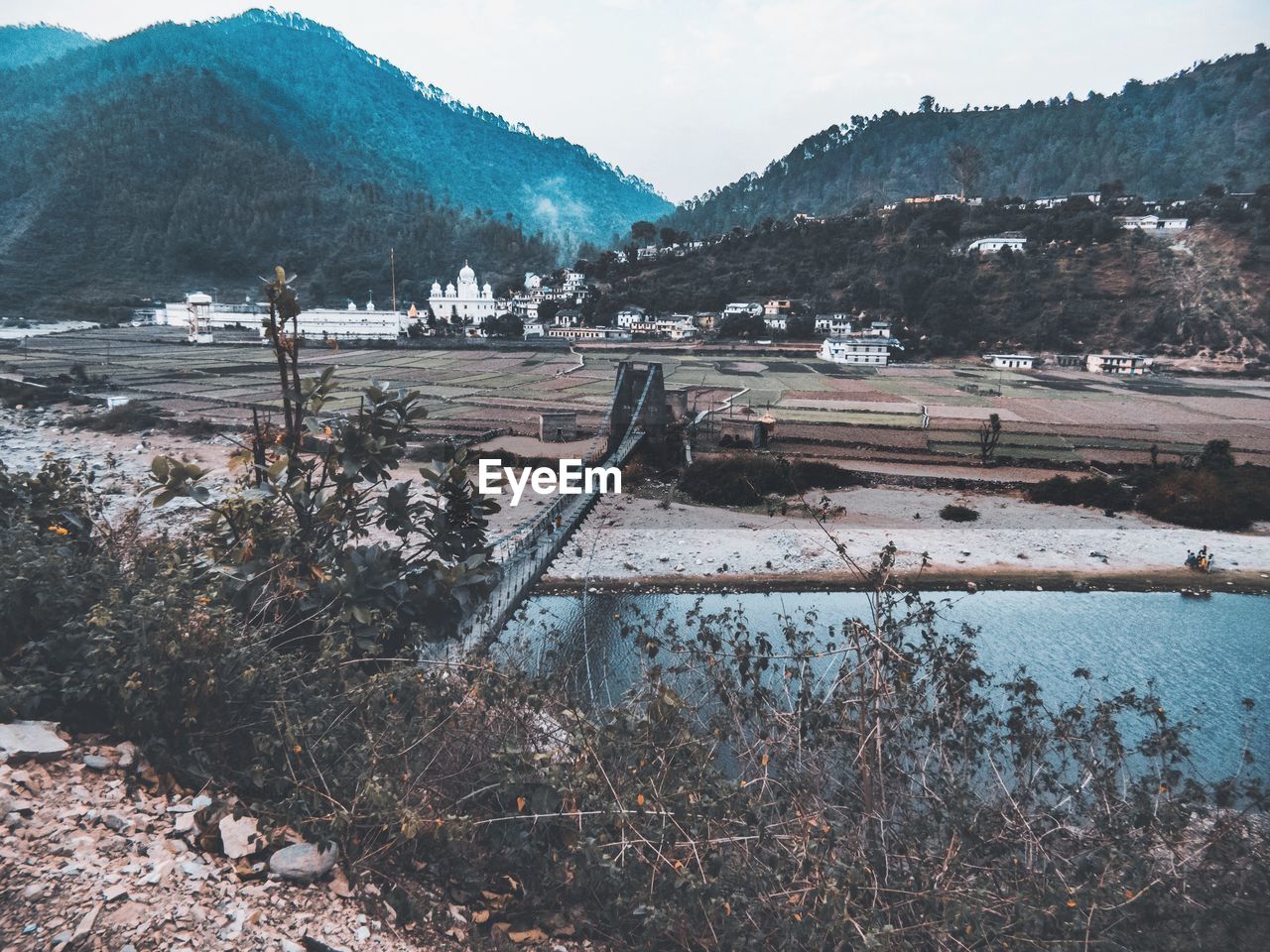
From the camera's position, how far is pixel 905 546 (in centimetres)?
1445

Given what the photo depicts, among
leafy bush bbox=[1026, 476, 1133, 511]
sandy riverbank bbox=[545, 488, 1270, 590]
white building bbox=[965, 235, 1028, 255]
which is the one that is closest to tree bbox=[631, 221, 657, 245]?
white building bbox=[965, 235, 1028, 255]

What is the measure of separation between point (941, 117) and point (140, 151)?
112038mm

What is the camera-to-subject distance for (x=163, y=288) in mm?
59781

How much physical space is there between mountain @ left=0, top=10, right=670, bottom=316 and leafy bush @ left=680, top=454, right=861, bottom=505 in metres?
51.8

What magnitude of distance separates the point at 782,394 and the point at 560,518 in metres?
20.2

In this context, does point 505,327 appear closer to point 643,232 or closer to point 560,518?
point 643,232

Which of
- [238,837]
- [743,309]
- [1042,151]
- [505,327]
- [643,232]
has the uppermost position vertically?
[1042,151]

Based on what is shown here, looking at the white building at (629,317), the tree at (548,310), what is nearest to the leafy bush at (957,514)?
the white building at (629,317)

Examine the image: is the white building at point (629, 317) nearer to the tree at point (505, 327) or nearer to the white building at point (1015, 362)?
the tree at point (505, 327)

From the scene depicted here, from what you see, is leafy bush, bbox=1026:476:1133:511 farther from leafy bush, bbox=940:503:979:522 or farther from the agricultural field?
the agricultural field

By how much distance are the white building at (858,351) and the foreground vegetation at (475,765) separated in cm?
3782

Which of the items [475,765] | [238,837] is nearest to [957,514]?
[475,765]

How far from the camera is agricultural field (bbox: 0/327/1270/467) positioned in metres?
22.7

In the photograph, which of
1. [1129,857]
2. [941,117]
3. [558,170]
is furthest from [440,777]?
[558,170]
